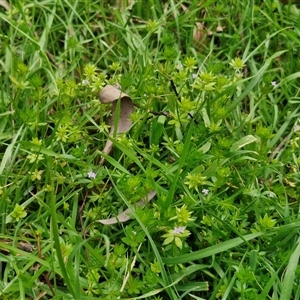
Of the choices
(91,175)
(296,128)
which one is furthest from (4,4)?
(296,128)

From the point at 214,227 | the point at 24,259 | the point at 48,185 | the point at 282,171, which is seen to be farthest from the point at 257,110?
the point at 24,259

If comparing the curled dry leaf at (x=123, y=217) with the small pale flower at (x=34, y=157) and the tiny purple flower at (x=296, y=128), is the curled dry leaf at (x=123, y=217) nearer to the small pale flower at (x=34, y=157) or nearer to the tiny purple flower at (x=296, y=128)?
the small pale flower at (x=34, y=157)

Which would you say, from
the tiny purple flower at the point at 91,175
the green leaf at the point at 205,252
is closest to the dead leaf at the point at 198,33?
the tiny purple flower at the point at 91,175

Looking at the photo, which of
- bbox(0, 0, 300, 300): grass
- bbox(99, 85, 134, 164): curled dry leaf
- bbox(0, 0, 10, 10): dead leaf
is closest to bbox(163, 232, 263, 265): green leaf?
bbox(0, 0, 300, 300): grass

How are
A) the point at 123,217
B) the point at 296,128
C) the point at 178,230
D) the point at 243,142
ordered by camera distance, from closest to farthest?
the point at 178,230, the point at 123,217, the point at 243,142, the point at 296,128

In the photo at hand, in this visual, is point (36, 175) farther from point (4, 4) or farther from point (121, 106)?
point (4, 4)

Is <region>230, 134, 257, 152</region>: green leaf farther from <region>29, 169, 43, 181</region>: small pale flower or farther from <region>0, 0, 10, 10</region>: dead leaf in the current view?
<region>0, 0, 10, 10</region>: dead leaf
